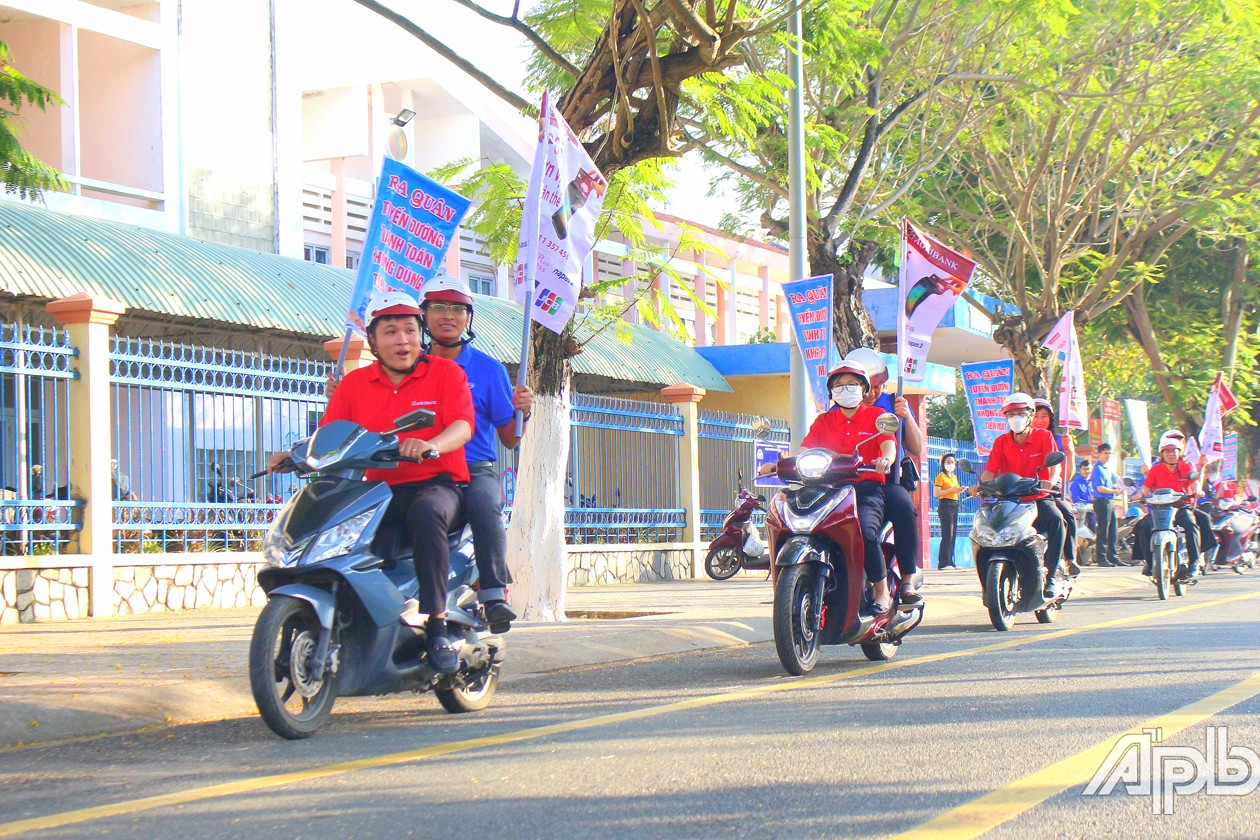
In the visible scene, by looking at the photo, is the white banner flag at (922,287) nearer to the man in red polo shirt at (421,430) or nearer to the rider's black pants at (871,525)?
the rider's black pants at (871,525)

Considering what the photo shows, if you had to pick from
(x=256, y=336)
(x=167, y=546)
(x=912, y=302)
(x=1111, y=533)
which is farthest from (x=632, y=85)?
(x=1111, y=533)

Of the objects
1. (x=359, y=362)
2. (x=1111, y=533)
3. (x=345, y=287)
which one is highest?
(x=345, y=287)

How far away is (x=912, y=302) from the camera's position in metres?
12.0

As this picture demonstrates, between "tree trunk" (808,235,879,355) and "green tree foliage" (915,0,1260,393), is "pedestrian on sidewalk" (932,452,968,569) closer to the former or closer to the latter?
"green tree foliage" (915,0,1260,393)

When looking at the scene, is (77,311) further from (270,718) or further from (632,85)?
(270,718)

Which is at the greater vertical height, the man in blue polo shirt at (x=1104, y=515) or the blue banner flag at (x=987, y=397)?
the blue banner flag at (x=987, y=397)

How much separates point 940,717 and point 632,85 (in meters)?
6.36

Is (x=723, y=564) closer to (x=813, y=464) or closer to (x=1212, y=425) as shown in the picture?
(x=813, y=464)

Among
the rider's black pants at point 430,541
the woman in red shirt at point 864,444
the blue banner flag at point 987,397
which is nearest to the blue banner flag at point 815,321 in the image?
the woman in red shirt at point 864,444

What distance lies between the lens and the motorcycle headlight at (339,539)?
17.0 feet

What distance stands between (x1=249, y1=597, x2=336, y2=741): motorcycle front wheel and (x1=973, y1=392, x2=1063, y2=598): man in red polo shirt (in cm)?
663

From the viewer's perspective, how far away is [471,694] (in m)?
6.36

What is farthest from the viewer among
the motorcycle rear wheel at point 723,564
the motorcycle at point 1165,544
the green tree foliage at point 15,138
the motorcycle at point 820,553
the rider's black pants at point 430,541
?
the motorcycle rear wheel at point 723,564

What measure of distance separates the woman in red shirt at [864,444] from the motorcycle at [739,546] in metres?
9.15
